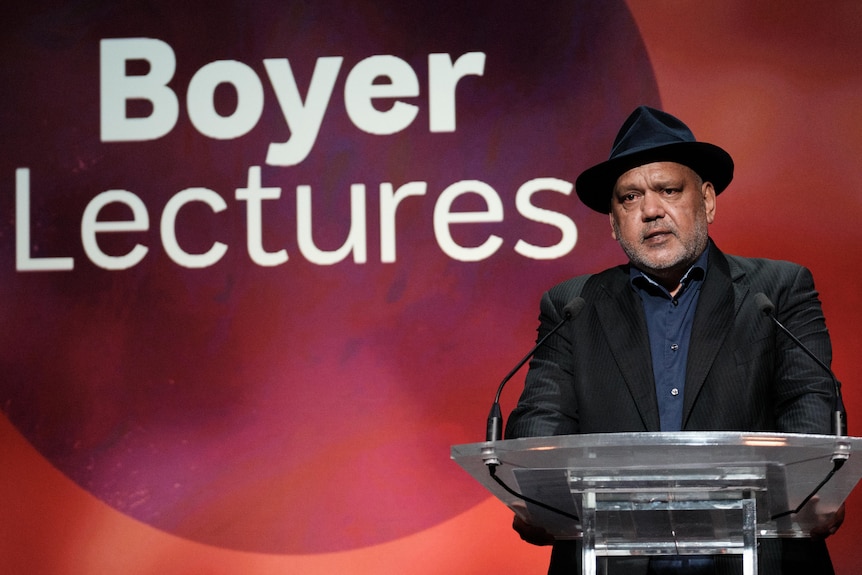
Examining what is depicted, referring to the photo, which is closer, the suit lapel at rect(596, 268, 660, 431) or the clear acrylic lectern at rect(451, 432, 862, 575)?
the clear acrylic lectern at rect(451, 432, 862, 575)

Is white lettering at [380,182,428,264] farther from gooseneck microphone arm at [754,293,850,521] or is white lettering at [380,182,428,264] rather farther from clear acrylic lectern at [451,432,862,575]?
clear acrylic lectern at [451,432,862,575]

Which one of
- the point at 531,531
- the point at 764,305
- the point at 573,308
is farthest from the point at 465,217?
the point at 531,531

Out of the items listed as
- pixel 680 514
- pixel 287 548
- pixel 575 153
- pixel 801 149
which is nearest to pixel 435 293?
pixel 575 153

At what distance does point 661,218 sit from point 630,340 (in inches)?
12.9

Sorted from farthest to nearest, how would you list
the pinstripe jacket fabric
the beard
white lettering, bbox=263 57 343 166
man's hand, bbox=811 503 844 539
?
white lettering, bbox=263 57 343 166, the beard, the pinstripe jacket fabric, man's hand, bbox=811 503 844 539

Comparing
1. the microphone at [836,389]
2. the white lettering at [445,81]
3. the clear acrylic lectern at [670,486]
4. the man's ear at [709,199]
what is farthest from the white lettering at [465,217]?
the clear acrylic lectern at [670,486]

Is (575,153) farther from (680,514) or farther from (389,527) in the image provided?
(680,514)

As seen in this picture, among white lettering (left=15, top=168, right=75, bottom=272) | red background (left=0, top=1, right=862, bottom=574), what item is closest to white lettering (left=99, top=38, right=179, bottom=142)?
white lettering (left=15, top=168, right=75, bottom=272)

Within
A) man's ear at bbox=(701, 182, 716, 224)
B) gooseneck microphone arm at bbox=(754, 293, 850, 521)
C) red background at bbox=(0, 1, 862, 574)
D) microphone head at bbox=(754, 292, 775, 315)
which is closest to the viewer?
gooseneck microphone arm at bbox=(754, 293, 850, 521)

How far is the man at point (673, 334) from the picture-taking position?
2354 millimetres

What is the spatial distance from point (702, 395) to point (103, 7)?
2.85 metres

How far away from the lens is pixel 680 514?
A: 1.80 meters

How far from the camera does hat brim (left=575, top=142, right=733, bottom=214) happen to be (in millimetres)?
2621

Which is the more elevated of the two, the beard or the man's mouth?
the man's mouth
